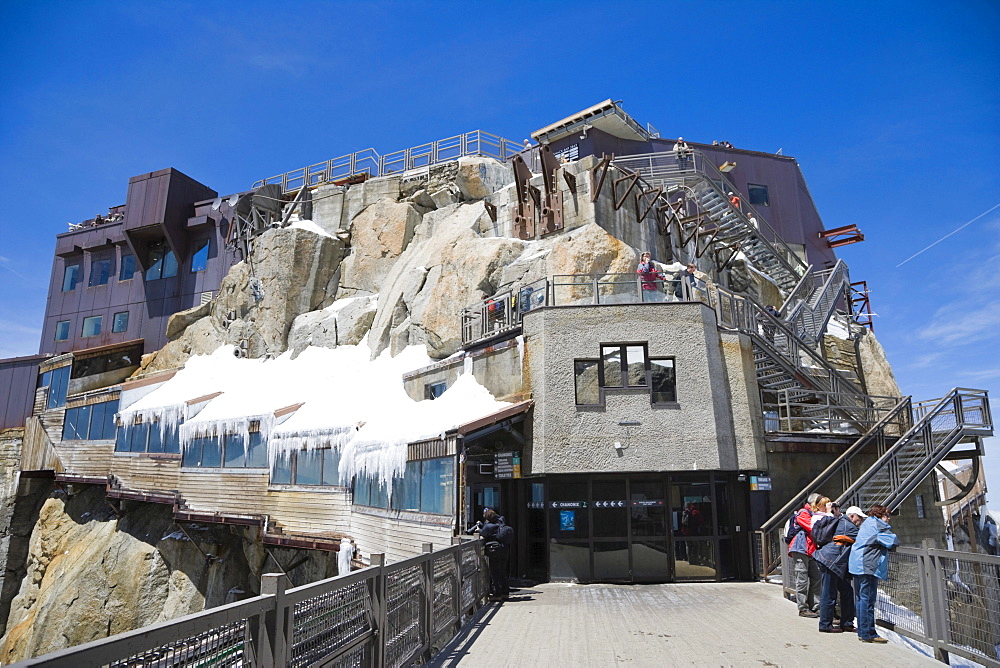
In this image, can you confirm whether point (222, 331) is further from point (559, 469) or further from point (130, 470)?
point (559, 469)

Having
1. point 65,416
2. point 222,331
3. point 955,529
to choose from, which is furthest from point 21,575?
point 955,529

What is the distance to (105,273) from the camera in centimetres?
4847

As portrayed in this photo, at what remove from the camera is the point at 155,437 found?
30828 mm

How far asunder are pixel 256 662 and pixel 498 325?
51.6 ft

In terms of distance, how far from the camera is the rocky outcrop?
91.5 feet

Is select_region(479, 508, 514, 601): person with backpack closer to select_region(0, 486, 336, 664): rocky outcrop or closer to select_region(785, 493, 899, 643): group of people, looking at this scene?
select_region(785, 493, 899, 643): group of people

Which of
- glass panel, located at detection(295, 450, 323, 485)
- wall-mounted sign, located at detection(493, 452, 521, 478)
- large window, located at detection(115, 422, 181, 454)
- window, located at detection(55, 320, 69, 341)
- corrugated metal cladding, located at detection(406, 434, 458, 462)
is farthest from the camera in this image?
window, located at detection(55, 320, 69, 341)

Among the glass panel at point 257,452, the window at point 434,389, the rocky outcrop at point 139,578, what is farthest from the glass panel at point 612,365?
the rocky outcrop at point 139,578

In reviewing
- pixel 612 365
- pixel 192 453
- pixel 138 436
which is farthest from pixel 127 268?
pixel 612 365

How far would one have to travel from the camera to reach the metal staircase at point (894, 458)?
15.9 metres

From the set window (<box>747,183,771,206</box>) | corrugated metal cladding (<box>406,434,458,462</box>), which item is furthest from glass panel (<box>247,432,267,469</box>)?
window (<box>747,183,771,206</box>)

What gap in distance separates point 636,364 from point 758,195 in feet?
88.3

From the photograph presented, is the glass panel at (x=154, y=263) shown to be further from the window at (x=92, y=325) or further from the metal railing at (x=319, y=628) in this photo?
the metal railing at (x=319, y=628)

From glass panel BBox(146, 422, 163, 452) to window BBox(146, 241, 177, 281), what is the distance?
726 inches
